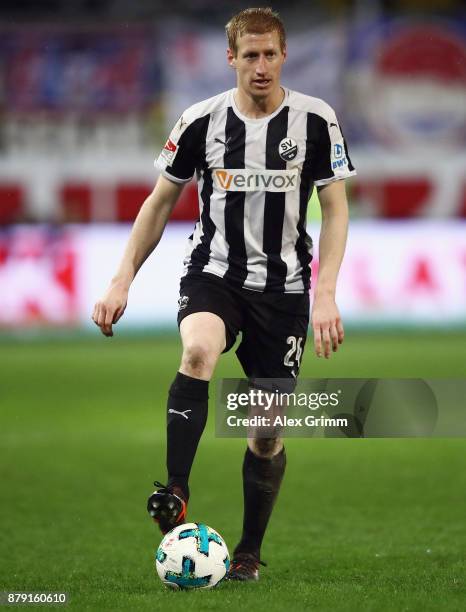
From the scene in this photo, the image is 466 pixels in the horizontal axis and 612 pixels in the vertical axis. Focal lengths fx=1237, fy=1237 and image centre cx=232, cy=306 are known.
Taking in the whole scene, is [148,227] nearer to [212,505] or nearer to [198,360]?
[198,360]

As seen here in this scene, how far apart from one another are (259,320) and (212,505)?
2.02m

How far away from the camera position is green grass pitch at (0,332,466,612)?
4.14 m

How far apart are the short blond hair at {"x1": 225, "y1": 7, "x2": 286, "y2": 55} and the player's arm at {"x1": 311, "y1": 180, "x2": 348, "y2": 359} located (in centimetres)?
55

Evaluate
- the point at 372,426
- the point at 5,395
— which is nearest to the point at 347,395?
the point at 372,426

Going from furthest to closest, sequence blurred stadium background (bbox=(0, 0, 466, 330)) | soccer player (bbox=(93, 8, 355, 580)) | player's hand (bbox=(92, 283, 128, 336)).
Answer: blurred stadium background (bbox=(0, 0, 466, 330)) < soccer player (bbox=(93, 8, 355, 580)) < player's hand (bbox=(92, 283, 128, 336))

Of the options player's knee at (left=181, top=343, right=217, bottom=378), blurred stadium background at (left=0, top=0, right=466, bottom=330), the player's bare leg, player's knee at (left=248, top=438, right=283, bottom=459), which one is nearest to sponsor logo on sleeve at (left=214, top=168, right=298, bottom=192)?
the player's bare leg

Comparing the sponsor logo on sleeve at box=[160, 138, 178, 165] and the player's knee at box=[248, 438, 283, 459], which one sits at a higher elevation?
the sponsor logo on sleeve at box=[160, 138, 178, 165]

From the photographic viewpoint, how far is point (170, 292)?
47.5 ft

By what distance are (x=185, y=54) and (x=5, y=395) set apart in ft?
37.5

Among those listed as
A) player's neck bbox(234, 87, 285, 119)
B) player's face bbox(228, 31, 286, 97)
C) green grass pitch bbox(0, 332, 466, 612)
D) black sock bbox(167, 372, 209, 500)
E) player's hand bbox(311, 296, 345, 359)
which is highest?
player's face bbox(228, 31, 286, 97)

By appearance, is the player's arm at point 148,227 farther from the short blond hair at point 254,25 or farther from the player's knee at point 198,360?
the short blond hair at point 254,25

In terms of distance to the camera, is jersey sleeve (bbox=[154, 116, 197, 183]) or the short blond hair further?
jersey sleeve (bbox=[154, 116, 197, 183])

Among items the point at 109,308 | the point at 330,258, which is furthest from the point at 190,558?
the point at 330,258

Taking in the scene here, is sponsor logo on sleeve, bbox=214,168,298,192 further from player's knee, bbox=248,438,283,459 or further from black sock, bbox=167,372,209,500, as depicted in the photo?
player's knee, bbox=248,438,283,459
